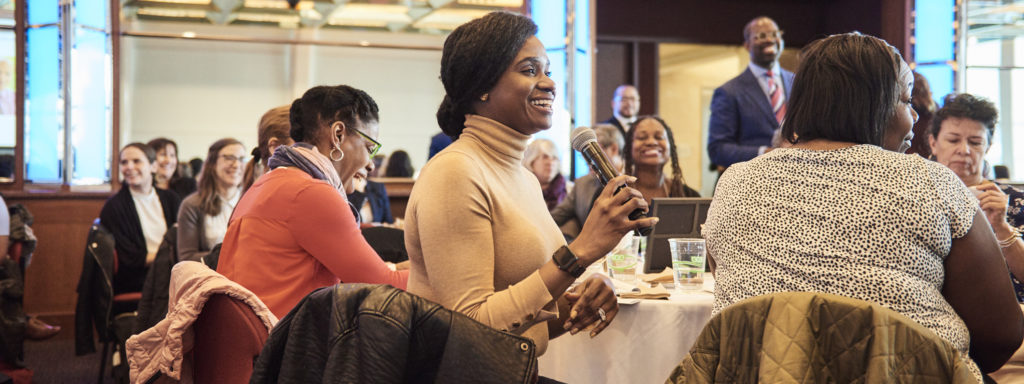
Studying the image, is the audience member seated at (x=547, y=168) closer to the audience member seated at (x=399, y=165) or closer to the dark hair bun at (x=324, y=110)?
the audience member seated at (x=399, y=165)

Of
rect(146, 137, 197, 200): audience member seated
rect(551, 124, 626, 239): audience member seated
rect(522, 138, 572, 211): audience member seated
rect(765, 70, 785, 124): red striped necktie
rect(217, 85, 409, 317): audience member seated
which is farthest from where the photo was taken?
rect(146, 137, 197, 200): audience member seated

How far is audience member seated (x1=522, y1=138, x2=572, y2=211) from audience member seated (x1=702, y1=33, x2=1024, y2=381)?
3984 mm


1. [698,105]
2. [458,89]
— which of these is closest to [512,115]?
[458,89]

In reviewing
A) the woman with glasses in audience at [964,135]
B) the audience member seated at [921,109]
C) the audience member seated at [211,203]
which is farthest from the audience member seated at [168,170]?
the woman with glasses in audience at [964,135]

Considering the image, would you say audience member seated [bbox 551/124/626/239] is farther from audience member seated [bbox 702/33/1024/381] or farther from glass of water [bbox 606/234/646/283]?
audience member seated [bbox 702/33/1024/381]

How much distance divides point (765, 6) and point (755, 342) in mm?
8979

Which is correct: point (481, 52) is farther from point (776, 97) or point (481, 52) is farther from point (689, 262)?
point (776, 97)

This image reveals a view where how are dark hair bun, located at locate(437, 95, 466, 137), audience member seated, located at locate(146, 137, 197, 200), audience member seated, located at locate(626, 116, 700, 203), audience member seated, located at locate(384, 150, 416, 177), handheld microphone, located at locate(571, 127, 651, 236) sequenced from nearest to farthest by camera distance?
handheld microphone, located at locate(571, 127, 651, 236) < dark hair bun, located at locate(437, 95, 466, 137) < audience member seated, located at locate(626, 116, 700, 203) < audience member seated, located at locate(146, 137, 197, 200) < audience member seated, located at locate(384, 150, 416, 177)

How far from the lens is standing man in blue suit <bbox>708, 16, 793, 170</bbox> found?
4.70 meters

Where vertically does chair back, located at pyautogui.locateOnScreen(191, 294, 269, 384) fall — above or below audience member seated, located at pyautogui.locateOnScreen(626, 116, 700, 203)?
below

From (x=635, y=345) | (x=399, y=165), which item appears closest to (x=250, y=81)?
(x=399, y=165)

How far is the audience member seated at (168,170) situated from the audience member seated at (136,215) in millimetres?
485

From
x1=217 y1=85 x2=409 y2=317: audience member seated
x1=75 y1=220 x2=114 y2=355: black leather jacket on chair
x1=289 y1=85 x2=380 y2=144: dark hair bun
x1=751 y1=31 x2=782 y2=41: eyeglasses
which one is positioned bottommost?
x1=75 y1=220 x2=114 y2=355: black leather jacket on chair

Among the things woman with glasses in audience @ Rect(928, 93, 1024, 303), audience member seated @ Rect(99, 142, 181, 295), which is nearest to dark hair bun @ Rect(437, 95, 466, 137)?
woman with glasses in audience @ Rect(928, 93, 1024, 303)
